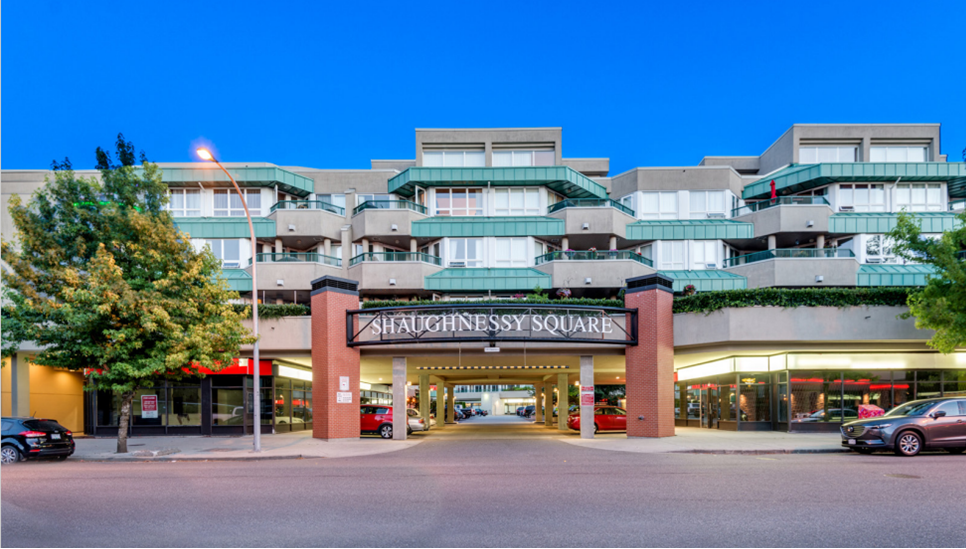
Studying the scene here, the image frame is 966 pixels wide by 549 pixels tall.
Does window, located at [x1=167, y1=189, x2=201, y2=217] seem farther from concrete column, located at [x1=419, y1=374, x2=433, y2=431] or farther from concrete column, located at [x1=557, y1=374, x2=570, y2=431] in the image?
concrete column, located at [x1=557, y1=374, x2=570, y2=431]

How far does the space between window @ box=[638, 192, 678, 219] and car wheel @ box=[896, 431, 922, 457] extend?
76.7 ft

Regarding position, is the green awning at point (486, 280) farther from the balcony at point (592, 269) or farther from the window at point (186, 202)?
the window at point (186, 202)

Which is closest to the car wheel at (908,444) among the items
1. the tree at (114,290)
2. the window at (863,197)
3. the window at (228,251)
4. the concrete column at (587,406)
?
the concrete column at (587,406)

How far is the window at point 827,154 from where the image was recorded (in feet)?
135

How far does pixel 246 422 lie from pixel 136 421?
15.9 feet

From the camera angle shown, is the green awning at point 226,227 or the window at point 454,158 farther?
the window at point 454,158

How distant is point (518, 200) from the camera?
3875 cm

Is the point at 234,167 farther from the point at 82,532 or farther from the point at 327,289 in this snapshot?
the point at 82,532

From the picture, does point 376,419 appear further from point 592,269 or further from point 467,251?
point 592,269

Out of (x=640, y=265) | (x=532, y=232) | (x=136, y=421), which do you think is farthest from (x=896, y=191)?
(x=136, y=421)

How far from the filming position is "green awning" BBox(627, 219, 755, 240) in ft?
124

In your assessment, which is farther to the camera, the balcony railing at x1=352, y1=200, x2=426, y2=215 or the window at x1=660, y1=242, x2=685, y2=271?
the window at x1=660, y1=242, x2=685, y2=271

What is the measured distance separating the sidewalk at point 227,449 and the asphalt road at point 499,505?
11.5ft

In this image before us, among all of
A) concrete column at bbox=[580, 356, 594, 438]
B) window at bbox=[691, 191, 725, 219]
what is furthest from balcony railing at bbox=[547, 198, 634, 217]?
concrete column at bbox=[580, 356, 594, 438]
